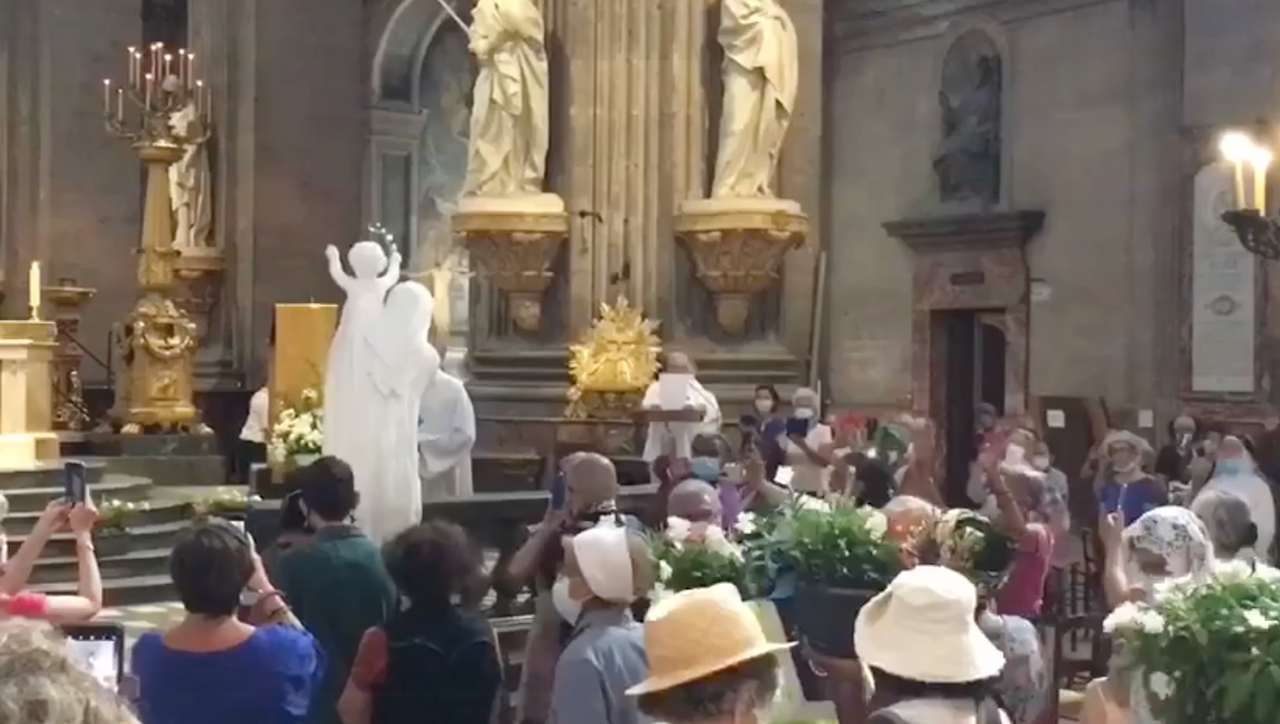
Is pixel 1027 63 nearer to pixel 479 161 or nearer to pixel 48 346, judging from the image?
pixel 479 161

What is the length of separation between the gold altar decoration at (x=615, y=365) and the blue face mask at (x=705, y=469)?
16.1ft

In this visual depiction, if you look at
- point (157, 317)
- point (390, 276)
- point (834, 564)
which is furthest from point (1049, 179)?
point (834, 564)

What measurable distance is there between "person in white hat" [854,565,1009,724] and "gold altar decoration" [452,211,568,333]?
37.2 ft

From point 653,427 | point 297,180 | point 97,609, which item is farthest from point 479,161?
point 97,609

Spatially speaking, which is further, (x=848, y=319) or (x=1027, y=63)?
(x=848, y=319)

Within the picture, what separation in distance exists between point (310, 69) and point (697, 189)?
8801 millimetres

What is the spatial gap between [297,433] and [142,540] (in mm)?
2278

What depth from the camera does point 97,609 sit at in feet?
16.0

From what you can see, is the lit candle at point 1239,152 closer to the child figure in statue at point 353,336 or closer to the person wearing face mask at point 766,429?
the child figure in statue at point 353,336

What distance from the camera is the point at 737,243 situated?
1470 cm

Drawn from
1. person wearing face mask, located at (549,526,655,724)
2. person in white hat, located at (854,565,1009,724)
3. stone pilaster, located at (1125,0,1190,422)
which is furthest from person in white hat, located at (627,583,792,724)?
stone pilaster, located at (1125,0,1190,422)

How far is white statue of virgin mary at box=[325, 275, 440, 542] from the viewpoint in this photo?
8.63 meters

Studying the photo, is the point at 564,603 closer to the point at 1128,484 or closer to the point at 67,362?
the point at 1128,484

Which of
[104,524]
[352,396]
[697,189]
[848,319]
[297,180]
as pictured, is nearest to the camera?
[352,396]
